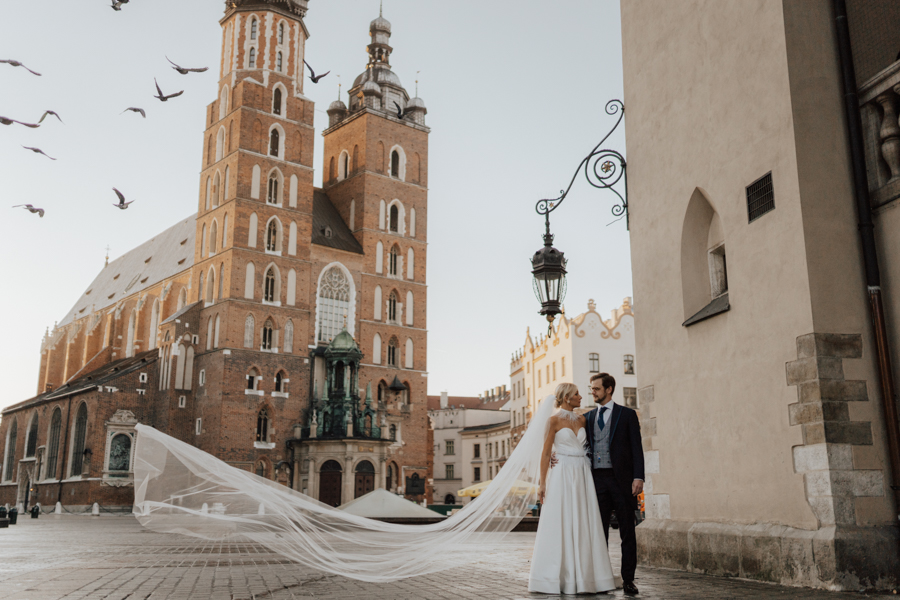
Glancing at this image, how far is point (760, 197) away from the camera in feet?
24.6

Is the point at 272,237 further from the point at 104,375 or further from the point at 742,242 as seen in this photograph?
the point at 742,242

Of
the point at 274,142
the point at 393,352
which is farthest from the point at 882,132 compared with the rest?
the point at 393,352

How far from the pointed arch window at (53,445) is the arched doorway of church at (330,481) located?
57.8 feet

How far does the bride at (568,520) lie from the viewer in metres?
6.36

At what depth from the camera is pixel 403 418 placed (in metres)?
45.5

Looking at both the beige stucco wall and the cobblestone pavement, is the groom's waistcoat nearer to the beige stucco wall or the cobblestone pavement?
the cobblestone pavement

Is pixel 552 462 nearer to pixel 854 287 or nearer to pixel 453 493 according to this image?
pixel 854 287

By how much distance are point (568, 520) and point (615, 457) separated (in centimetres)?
70

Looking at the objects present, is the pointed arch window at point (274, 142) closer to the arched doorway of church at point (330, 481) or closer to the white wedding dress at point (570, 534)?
the arched doorway of church at point (330, 481)

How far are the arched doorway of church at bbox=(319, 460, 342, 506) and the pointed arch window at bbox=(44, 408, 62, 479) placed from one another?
17603 millimetres

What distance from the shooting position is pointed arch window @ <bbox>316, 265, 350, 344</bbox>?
44.0 metres

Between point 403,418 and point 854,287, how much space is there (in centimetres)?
3979

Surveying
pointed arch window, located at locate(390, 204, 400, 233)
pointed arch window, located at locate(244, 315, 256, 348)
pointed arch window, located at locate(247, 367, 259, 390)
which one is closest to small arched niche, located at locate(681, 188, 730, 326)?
pointed arch window, located at locate(247, 367, 259, 390)

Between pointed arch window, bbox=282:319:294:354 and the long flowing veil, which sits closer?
the long flowing veil
